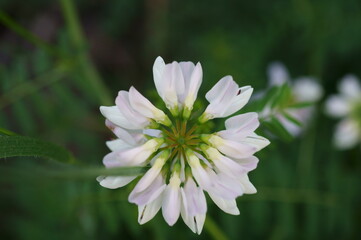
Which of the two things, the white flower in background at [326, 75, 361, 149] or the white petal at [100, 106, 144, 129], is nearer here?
the white petal at [100, 106, 144, 129]

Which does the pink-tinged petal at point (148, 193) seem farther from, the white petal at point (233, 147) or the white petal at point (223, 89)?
the white petal at point (223, 89)

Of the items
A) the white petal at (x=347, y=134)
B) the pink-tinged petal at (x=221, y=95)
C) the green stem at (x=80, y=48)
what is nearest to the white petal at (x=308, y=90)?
the white petal at (x=347, y=134)

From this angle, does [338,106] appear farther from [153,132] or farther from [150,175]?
[150,175]

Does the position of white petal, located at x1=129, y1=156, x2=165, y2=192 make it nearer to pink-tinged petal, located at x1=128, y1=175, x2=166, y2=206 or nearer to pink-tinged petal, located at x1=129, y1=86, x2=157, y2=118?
pink-tinged petal, located at x1=128, y1=175, x2=166, y2=206

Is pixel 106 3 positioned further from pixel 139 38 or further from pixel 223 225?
pixel 223 225

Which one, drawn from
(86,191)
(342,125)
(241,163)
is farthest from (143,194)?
(342,125)

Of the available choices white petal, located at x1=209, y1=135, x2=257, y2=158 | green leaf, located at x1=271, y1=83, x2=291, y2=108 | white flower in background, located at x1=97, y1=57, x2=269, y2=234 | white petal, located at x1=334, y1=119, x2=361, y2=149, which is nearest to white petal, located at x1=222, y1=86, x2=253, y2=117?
white flower in background, located at x1=97, y1=57, x2=269, y2=234
